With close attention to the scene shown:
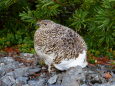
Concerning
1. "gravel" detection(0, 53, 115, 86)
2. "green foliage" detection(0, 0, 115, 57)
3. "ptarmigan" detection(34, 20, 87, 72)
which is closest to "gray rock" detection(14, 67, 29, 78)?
"gravel" detection(0, 53, 115, 86)

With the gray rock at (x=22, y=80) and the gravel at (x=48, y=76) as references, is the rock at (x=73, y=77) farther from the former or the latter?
the gray rock at (x=22, y=80)

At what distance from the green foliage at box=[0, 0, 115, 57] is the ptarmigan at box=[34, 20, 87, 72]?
44.6 inches

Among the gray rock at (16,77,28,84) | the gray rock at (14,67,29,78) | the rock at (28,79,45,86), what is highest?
the gray rock at (14,67,29,78)

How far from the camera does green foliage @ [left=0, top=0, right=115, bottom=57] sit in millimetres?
6590

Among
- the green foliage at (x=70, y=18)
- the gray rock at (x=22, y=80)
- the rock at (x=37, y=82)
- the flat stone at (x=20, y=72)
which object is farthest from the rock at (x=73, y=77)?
the green foliage at (x=70, y=18)

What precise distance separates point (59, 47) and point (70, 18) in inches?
77.3

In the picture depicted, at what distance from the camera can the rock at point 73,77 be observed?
203 inches

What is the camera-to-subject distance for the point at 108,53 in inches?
276

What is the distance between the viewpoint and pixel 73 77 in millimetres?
5188

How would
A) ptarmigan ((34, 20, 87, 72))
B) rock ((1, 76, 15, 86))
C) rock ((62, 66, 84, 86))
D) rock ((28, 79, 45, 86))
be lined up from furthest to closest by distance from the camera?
rock ((1, 76, 15, 86)), rock ((28, 79, 45, 86)), ptarmigan ((34, 20, 87, 72)), rock ((62, 66, 84, 86))

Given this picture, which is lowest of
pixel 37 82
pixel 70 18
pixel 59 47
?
pixel 37 82

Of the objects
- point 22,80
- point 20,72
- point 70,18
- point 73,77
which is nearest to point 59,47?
point 73,77

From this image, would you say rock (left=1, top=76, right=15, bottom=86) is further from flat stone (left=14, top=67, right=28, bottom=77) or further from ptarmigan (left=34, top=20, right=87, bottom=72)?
ptarmigan (left=34, top=20, right=87, bottom=72)

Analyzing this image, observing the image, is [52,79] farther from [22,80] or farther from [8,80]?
[8,80]
